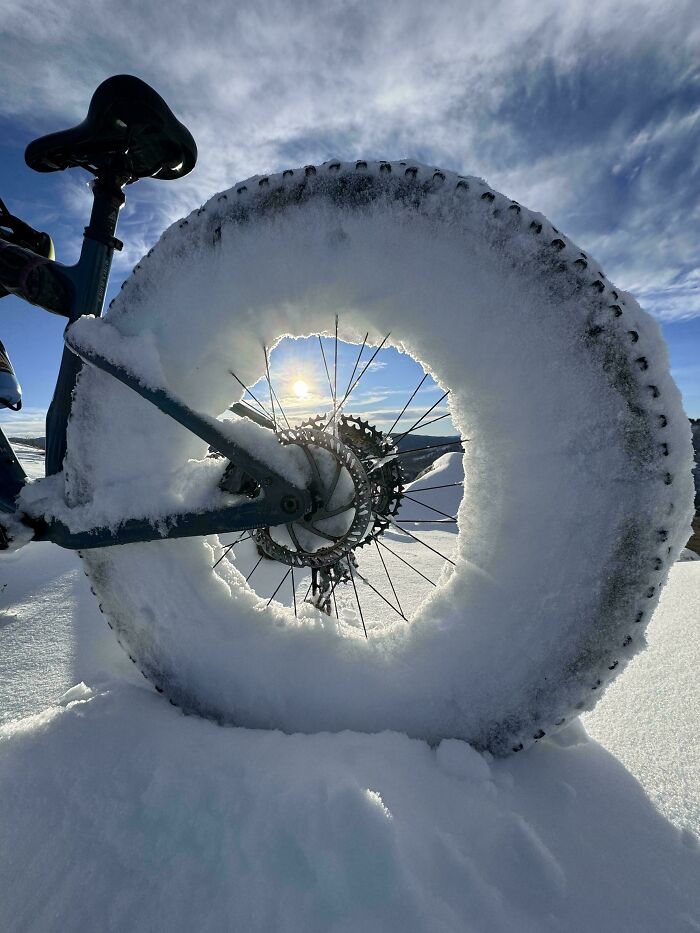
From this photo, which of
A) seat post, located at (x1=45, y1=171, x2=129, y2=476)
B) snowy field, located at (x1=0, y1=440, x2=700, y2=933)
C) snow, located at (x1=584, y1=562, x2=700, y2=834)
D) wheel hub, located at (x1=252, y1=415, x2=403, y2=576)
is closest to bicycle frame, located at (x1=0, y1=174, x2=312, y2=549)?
seat post, located at (x1=45, y1=171, x2=129, y2=476)

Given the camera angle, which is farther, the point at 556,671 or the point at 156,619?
the point at 156,619

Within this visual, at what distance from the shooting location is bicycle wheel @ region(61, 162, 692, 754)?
96 centimetres

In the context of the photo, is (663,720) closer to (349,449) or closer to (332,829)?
(332,829)

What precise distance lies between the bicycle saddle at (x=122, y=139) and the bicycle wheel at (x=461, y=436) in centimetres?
54

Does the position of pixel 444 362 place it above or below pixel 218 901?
above

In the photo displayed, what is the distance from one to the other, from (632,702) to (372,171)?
5.76 ft

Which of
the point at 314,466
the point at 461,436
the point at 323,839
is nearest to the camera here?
the point at 323,839

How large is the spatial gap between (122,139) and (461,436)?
1.54 m

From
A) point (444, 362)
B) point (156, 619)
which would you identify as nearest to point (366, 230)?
point (444, 362)

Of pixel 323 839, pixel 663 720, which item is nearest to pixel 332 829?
pixel 323 839

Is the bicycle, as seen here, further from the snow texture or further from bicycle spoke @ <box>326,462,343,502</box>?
the snow texture

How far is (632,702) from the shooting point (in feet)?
4.37

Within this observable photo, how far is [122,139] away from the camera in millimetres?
1438

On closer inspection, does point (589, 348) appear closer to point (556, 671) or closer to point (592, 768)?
point (556, 671)
